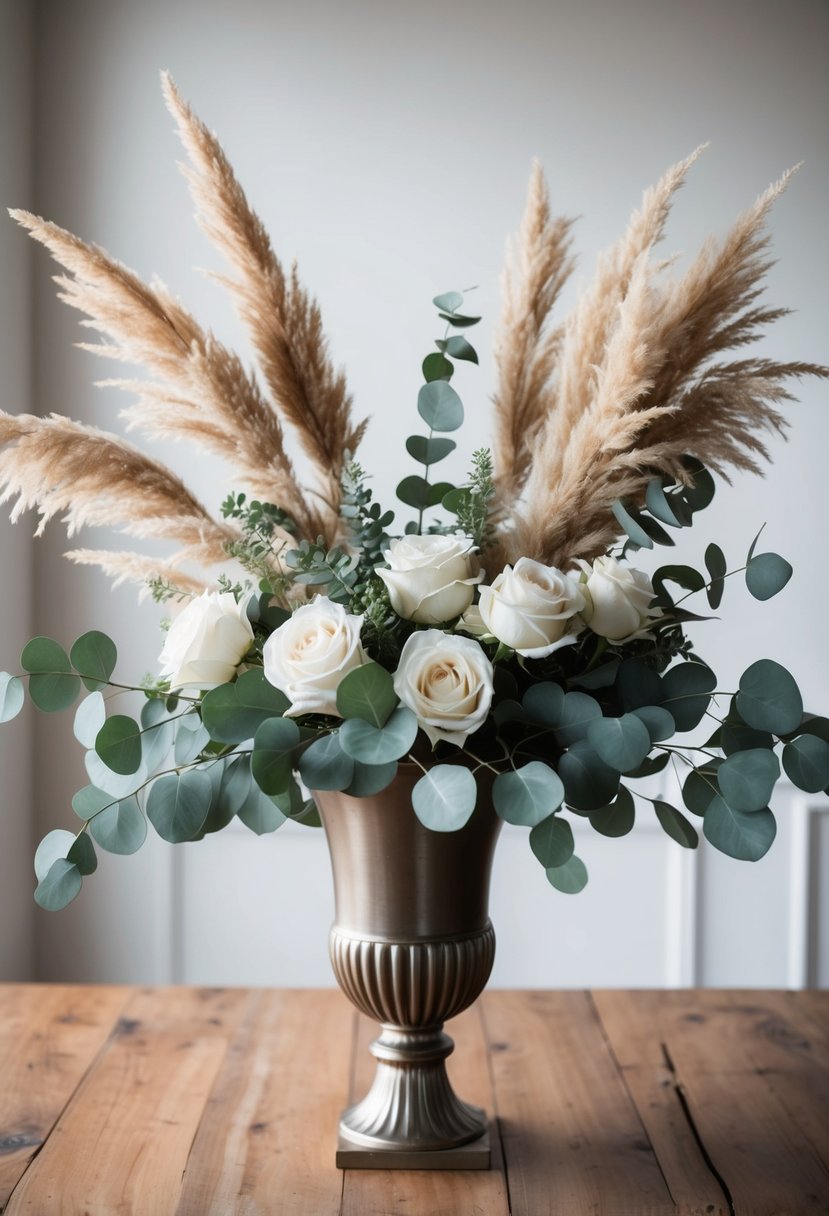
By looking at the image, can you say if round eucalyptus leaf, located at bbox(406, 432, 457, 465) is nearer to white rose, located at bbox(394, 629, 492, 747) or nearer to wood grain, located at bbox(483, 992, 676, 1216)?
white rose, located at bbox(394, 629, 492, 747)

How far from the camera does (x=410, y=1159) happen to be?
86cm

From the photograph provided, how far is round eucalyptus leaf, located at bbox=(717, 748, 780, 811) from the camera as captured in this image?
0.74 meters

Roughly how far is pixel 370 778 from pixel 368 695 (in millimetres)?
57

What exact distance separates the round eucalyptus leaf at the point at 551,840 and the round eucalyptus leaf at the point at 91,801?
321 millimetres

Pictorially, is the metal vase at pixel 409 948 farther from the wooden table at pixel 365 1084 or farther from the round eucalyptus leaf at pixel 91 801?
the round eucalyptus leaf at pixel 91 801

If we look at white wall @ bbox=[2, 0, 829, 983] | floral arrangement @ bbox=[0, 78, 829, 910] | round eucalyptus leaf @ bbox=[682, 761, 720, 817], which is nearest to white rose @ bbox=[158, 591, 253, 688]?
floral arrangement @ bbox=[0, 78, 829, 910]

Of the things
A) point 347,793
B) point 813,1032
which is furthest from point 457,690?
point 813,1032

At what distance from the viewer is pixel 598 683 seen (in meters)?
0.80

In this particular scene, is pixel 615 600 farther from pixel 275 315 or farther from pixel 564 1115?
pixel 564 1115

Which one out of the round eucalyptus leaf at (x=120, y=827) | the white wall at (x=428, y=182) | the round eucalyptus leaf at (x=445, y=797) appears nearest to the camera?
the round eucalyptus leaf at (x=445, y=797)

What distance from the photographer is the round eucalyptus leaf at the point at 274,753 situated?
739mm

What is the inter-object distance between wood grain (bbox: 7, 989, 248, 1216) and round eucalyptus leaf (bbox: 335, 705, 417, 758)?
365 mm

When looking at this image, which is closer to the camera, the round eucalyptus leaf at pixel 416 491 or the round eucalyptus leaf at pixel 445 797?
the round eucalyptus leaf at pixel 445 797

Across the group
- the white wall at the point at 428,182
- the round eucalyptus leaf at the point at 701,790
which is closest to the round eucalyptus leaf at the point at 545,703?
the round eucalyptus leaf at the point at 701,790
